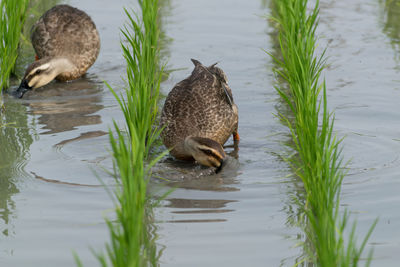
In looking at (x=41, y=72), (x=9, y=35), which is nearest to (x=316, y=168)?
(x=9, y=35)

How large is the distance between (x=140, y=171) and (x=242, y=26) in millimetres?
6920

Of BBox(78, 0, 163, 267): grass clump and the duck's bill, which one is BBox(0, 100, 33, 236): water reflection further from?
BBox(78, 0, 163, 267): grass clump

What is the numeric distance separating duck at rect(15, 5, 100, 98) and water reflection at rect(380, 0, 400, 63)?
12.0ft

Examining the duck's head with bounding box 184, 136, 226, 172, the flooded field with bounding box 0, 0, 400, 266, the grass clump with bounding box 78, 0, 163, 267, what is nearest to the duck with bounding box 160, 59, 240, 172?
the duck's head with bounding box 184, 136, 226, 172

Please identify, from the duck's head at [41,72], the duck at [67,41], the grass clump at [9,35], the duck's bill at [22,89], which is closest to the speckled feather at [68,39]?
the duck at [67,41]

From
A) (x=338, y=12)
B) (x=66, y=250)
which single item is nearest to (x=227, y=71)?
(x=338, y=12)

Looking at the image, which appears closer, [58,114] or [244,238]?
[244,238]

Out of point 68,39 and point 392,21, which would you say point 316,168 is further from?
point 392,21

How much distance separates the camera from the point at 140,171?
4.09 meters

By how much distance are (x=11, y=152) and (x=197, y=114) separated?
1.56 m

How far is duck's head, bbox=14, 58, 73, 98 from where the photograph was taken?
26.6 feet

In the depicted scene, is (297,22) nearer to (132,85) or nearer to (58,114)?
(132,85)

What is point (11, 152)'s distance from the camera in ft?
20.8

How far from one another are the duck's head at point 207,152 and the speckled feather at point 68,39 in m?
3.29
